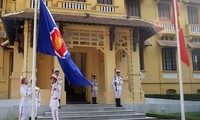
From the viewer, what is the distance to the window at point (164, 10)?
2556cm

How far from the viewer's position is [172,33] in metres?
24.8

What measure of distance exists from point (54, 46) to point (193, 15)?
70.2ft

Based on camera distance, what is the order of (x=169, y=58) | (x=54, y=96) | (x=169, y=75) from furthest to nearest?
(x=169, y=58), (x=169, y=75), (x=54, y=96)

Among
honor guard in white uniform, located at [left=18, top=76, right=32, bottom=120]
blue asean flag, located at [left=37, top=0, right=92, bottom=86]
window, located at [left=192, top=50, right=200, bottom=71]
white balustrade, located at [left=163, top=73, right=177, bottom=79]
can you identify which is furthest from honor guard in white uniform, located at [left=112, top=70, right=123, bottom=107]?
window, located at [left=192, top=50, right=200, bottom=71]

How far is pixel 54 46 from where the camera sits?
8.78 meters

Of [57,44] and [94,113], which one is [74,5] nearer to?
[94,113]

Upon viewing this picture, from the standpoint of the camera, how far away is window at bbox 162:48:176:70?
983 inches

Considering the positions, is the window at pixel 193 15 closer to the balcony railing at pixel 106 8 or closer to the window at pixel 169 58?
the window at pixel 169 58

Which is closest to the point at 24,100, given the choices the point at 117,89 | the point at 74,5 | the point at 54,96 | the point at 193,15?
the point at 54,96

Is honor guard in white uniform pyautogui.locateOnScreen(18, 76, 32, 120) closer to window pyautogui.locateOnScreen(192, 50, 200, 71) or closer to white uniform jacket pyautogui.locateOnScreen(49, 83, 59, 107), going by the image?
white uniform jacket pyautogui.locateOnScreen(49, 83, 59, 107)

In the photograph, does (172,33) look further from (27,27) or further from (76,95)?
(27,27)

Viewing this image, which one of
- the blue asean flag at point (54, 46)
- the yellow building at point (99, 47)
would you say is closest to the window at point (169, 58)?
the yellow building at point (99, 47)

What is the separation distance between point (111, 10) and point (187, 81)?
11624 millimetres

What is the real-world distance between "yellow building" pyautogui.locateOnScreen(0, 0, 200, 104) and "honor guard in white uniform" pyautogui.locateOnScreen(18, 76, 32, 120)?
3.35 metres
